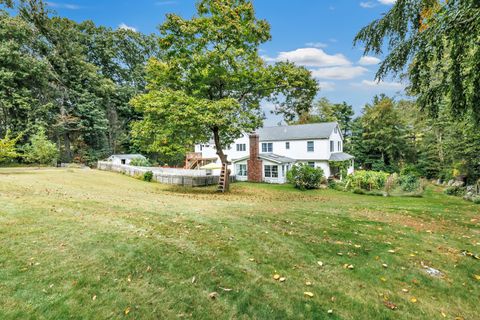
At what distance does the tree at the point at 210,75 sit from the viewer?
46.2 ft

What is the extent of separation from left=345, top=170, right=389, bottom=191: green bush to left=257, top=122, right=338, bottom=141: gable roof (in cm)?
674

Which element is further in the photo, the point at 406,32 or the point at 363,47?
the point at 363,47

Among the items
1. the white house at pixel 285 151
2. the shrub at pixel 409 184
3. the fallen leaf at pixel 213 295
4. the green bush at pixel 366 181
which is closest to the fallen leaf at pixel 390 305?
the fallen leaf at pixel 213 295

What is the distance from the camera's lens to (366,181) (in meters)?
20.4

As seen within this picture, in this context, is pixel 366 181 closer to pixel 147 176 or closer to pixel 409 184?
pixel 409 184

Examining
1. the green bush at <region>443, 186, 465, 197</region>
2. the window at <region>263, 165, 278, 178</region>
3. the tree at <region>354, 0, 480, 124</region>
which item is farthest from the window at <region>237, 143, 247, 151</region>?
the tree at <region>354, 0, 480, 124</region>

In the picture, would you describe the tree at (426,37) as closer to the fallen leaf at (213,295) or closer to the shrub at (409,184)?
the fallen leaf at (213,295)

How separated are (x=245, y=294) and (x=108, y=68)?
45.5 meters

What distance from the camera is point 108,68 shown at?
4044 cm

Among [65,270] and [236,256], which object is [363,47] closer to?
[236,256]

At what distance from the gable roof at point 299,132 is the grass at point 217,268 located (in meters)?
21.2

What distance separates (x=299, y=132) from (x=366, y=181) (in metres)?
10.5

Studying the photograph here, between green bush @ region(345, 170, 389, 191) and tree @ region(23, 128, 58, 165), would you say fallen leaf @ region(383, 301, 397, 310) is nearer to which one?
green bush @ region(345, 170, 389, 191)

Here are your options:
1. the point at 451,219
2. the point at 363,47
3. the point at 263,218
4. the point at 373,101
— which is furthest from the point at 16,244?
the point at 373,101
